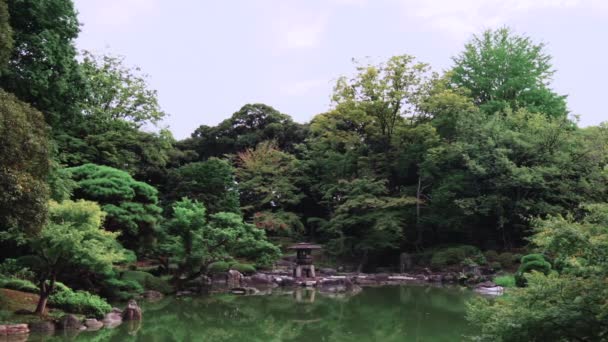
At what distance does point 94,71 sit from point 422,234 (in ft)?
53.8

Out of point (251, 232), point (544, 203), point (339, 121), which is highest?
point (339, 121)

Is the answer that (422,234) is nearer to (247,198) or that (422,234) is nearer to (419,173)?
(419,173)

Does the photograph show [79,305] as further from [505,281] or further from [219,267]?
[505,281]

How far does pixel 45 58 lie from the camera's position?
10.2 metres

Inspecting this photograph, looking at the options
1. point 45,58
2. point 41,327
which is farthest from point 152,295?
point 45,58

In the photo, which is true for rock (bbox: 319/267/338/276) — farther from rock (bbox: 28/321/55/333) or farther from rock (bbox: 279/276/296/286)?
rock (bbox: 28/321/55/333)

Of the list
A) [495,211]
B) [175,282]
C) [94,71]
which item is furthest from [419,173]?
[94,71]

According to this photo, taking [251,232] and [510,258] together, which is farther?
[510,258]

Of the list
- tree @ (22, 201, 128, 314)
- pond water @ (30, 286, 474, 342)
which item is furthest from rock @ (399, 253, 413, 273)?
tree @ (22, 201, 128, 314)

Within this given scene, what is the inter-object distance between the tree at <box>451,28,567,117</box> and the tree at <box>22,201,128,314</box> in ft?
66.3

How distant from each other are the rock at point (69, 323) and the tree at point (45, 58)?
3879 millimetres

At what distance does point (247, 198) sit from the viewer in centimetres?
2805

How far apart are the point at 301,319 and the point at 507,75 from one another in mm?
19823

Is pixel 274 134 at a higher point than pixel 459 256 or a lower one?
higher
